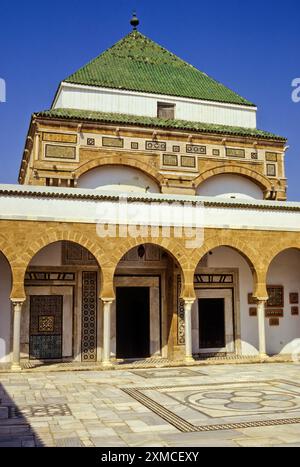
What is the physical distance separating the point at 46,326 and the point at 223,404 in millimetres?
6318

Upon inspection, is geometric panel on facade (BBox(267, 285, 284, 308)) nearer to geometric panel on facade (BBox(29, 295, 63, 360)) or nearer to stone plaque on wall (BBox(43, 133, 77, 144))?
geometric panel on facade (BBox(29, 295, 63, 360))

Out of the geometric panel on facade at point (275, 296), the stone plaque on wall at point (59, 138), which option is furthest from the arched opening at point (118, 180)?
the geometric panel on facade at point (275, 296)

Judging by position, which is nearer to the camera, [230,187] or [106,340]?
[106,340]

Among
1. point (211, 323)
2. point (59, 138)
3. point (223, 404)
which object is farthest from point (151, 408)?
point (59, 138)

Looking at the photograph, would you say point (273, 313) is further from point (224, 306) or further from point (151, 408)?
point (151, 408)

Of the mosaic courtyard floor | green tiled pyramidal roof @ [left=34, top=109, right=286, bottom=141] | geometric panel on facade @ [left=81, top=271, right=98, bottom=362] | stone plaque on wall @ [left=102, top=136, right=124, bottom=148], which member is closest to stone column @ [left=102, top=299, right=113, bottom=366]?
the mosaic courtyard floor

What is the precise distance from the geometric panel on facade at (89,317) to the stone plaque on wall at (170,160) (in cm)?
386

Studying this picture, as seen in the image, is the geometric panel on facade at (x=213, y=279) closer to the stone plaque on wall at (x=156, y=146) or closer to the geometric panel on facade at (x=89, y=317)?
the geometric panel on facade at (x=89, y=317)

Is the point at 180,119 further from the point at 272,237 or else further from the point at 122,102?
the point at 272,237

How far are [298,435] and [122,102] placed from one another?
1181 cm

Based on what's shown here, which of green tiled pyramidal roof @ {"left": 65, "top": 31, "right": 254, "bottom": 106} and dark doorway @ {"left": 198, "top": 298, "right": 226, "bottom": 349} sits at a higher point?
green tiled pyramidal roof @ {"left": 65, "top": 31, "right": 254, "bottom": 106}

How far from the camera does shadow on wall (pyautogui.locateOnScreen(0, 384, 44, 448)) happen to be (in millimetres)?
5275

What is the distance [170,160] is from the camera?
48.5 feet

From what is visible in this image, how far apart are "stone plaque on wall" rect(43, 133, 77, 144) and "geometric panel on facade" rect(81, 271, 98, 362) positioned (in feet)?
11.9
